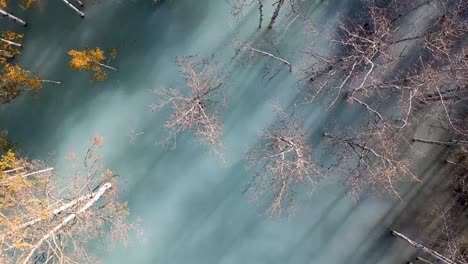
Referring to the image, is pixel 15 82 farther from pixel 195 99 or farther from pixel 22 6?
pixel 195 99

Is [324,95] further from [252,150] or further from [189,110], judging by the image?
[189,110]

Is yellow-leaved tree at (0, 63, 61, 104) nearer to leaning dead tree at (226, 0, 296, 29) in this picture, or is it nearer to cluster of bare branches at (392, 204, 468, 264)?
leaning dead tree at (226, 0, 296, 29)

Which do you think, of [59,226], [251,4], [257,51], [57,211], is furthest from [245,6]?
[59,226]

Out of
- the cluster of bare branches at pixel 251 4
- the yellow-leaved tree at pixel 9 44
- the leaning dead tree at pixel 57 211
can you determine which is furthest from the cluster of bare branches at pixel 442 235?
the yellow-leaved tree at pixel 9 44

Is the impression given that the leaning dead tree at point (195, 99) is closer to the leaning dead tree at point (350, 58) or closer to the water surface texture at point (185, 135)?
the water surface texture at point (185, 135)

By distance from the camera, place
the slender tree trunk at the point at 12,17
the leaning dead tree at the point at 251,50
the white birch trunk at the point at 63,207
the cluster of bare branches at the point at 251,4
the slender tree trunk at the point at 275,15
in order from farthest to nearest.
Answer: the leaning dead tree at the point at 251,50 < the cluster of bare branches at the point at 251,4 < the slender tree trunk at the point at 12,17 < the slender tree trunk at the point at 275,15 < the white birch trunk at the point at 63,207
